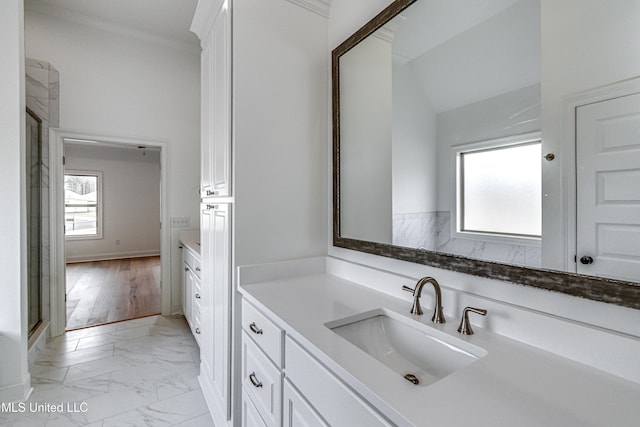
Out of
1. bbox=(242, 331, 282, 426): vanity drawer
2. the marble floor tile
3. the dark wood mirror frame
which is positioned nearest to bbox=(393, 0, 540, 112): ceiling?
the dark wood mirror frame

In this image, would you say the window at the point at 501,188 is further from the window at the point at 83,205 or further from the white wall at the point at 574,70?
the window at the point at 83,205

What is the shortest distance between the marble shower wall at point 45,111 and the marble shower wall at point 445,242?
3.13 metres

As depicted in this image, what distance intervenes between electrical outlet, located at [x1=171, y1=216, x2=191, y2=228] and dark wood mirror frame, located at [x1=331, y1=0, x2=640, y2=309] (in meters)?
2.33

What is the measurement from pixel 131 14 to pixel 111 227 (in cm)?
521

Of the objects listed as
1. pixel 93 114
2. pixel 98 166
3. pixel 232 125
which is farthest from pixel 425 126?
pixel 98 166

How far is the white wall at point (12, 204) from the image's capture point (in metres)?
1.76

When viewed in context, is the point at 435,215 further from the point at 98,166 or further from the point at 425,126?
the point at 98,166

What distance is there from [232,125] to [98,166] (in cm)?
656

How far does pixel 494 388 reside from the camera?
0.62 metres

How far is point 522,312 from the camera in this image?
0.83m

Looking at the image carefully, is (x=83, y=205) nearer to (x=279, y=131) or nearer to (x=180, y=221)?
(x=180, y=221)

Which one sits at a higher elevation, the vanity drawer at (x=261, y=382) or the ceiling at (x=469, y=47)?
the ceiling at (x=469, y=47)

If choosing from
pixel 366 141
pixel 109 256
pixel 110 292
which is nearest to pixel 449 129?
pixel 366 141

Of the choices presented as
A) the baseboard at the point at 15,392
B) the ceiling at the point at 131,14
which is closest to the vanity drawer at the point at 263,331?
the baseboard at the point at 15,392
